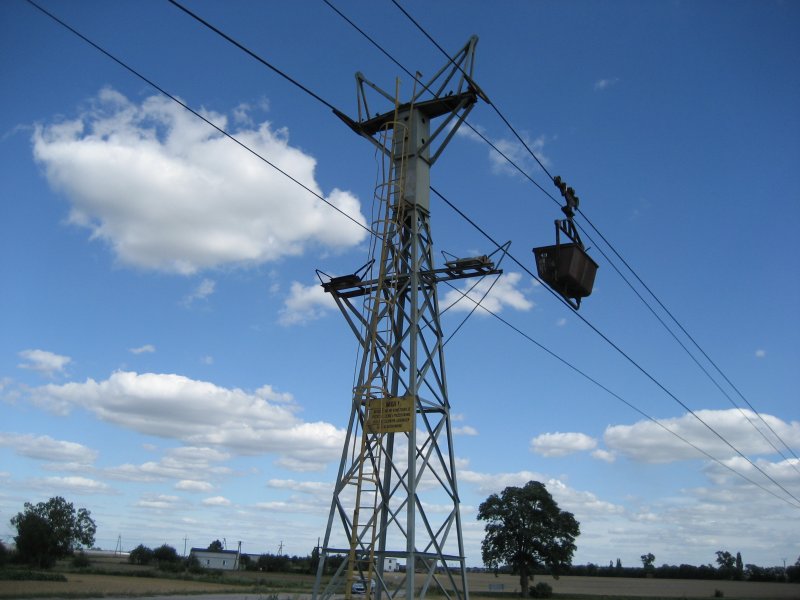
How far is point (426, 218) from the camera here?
18250 millimetres

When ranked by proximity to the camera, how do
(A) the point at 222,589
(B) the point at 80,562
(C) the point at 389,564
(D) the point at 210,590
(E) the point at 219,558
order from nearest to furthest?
(C) the point at 389,564 < (D) the point at 210,590 < (A) the point at 222,589 < (B) the point at 80,562 < (E) the point at 219,558

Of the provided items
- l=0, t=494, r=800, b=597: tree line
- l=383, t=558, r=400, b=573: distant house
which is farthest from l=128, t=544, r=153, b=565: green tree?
l=383, t=558, r=400, b=573: distant house

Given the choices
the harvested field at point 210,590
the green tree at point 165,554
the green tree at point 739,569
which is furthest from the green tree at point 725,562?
the green tree at point 165,554

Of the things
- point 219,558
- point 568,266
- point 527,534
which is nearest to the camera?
point 568,266

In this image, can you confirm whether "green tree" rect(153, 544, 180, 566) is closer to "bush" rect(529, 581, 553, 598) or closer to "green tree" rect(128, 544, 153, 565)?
"green tree" rect(128, 544, 153, 565)

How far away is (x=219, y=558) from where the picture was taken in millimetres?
111562

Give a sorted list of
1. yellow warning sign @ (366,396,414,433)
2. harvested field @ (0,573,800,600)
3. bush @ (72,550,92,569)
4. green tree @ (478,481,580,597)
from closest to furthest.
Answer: yellow warning sign @ (366,396,414,433), harvested field @ (0,573,800,600), green tree @ (478,481,580,597), bush @ (72,550,92,569)

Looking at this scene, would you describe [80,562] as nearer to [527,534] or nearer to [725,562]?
[527,534]

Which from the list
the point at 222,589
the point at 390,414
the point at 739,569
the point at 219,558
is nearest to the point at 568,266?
the point at 390,414

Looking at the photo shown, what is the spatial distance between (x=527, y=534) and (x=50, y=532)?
194ft

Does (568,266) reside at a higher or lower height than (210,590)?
higher

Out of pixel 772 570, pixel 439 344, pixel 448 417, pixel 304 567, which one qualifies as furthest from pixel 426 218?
pixel 772 570

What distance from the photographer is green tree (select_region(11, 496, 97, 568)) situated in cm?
8481

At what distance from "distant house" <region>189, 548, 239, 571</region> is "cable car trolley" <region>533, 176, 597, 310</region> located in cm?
10537
